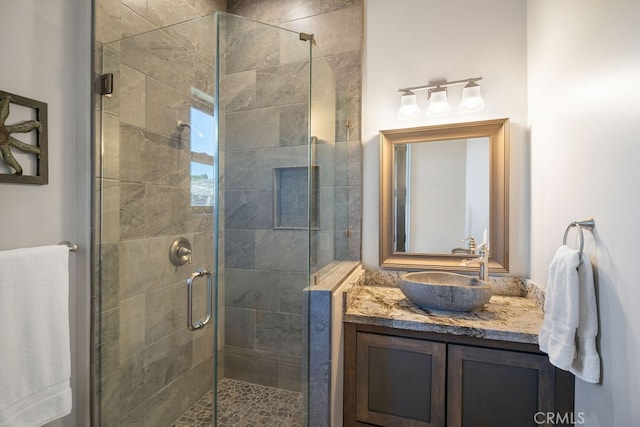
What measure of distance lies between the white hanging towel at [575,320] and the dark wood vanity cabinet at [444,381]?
0.24m

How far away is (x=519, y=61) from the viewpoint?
174 centimetres

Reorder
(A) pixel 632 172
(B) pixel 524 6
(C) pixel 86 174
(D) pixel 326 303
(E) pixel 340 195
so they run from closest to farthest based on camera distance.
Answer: (A) pixel 632 172 < (C) pixel 86 174 < (D) pixel 326 303 < (B) pixel 524 6 < (E) pixel 340 195

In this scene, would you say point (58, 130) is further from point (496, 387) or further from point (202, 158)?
point (496, 387)

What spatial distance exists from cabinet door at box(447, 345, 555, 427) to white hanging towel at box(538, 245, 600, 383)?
0.25 meters

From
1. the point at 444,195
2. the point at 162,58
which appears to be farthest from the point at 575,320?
the point at 162,58

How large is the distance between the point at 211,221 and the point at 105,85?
0.77 metres

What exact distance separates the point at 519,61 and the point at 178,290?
8.03 ft

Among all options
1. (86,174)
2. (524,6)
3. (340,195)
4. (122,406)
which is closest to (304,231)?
(340,195)

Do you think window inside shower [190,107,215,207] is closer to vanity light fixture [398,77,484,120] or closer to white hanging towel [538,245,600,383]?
vanity light fixture [398,77,484,120]

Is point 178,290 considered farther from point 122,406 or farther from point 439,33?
point 439,33

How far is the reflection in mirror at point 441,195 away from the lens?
183 centimetres

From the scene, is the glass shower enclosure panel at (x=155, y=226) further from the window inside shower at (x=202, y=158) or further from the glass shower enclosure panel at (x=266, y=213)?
the glass shower enclosure panel at (x=266, y=213)

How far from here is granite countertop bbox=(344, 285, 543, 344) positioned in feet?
4.29

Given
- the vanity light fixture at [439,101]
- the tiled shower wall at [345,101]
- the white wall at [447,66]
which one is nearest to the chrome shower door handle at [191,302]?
the tiled shower wall at [345,101]
